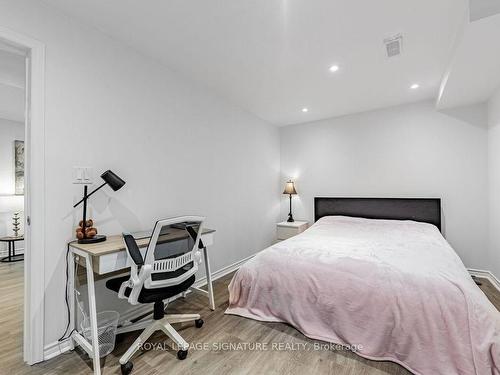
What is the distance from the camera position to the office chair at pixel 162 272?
1.65 m

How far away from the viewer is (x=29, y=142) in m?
1.71

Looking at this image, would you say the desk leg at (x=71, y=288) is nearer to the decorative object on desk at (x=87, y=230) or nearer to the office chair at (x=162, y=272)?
the decorative object on desk at (x=87, y=230)

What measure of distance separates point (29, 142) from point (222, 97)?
2314 millimetres

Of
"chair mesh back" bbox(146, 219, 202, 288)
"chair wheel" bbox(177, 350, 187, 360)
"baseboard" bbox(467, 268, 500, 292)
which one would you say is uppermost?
"chair mesh back" bbox(146, 219, 202, 288)

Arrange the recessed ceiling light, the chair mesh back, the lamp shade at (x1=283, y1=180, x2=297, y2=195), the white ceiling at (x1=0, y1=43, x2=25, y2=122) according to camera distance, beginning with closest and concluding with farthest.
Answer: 1. the chair mesh back
2. the white ceiling at (x1=0, y1=43, x2=25, y2=122)
3. the recessed ceiling light
4. the lamp shade at (x1=283, y1=180, x2=297, y2=195)

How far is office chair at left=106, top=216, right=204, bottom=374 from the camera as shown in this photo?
65.0 inches

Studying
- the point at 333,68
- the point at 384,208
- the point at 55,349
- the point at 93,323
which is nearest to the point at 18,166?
the point at 55,349

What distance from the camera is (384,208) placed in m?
3.84

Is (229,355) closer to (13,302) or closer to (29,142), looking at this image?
(29,142)

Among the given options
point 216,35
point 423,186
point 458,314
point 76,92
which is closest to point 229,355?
point 458,314

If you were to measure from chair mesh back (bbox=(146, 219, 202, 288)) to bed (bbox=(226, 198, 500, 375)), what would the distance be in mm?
675

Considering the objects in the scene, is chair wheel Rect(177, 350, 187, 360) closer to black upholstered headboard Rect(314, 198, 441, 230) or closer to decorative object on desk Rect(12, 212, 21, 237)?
black upholstered headboard Rect(314, 198, 441, 230)

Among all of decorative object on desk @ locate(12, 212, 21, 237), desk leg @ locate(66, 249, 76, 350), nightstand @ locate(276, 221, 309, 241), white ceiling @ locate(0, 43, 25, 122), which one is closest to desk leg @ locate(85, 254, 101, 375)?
desk leg @ locate(66, 249, 76, 350)

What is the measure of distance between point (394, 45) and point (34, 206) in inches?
127
